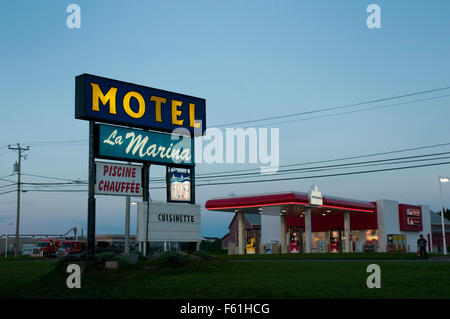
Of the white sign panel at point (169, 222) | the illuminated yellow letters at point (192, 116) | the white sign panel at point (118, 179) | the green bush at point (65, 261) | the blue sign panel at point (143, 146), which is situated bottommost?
the green bush at point (65, 261)

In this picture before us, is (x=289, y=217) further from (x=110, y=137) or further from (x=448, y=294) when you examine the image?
(x=448, y=294)

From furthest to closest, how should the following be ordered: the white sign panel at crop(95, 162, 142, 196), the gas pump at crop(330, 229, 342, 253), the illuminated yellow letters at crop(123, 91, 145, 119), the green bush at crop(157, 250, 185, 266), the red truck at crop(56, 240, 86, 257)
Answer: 1. the gas pump at crop(330, 229, 342, 253)
2. the red truck at crop(56, 240, 86, 257)
3. the illuminated yellow letters at crop(123, 91, 145, 119)
4. the white sign panel at crop(95, 162, 142, 196)
5. the green bush at crop(157, 250, 185, 266)

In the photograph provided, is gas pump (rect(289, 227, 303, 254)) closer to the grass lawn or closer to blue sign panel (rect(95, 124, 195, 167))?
blue sign panel (rect(95, 124, 195, 167))

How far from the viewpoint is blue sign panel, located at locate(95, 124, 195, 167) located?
22.5 m

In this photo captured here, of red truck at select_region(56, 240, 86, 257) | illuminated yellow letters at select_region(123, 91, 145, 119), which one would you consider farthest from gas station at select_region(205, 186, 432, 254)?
illuminated yellow letters at select_region(123, 91, 145, 119)

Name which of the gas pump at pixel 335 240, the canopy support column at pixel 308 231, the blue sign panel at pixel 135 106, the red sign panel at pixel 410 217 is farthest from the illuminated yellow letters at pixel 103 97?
the red sign panel at pixel 410 217

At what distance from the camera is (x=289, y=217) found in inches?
2485

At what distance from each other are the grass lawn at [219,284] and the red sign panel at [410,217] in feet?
146

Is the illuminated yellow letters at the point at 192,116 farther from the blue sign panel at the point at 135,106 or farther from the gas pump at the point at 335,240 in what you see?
the gas pump at the point at 335,240

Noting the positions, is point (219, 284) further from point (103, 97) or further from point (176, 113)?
point (176, 113)

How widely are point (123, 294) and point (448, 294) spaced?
8.57 meters

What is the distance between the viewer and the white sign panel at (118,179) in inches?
854

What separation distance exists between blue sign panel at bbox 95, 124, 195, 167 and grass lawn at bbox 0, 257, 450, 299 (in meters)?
5.17
